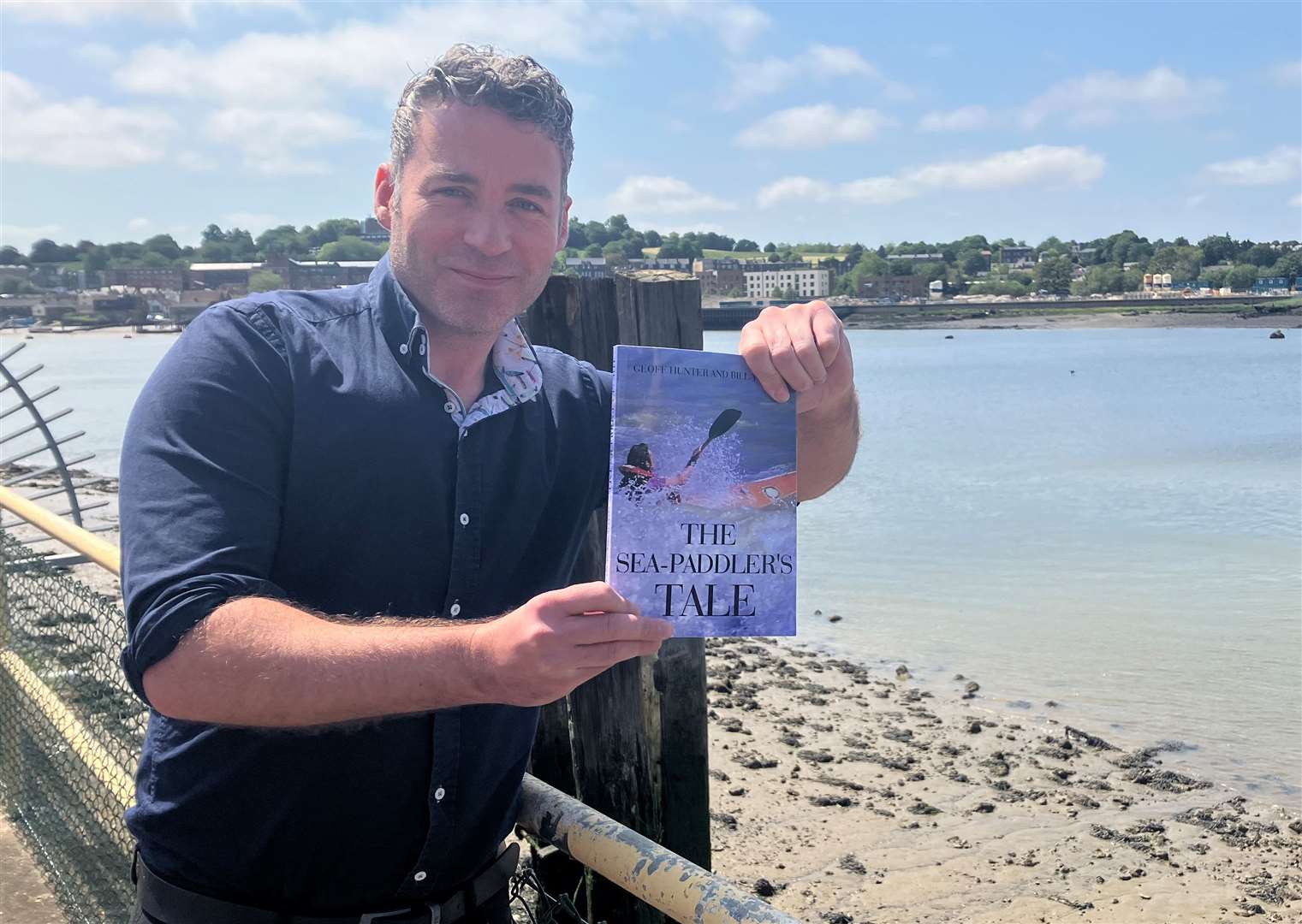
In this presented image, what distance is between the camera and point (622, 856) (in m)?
2.29

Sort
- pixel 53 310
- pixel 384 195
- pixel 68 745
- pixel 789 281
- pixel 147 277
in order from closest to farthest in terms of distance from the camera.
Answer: pixel 384 195, pixel 68 745, pixel 147 277, pixel 53 310, pixel 789 281

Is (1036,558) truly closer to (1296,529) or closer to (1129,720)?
(1296,529)

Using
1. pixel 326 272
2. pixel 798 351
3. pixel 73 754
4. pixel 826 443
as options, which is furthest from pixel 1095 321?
pixel 798 351

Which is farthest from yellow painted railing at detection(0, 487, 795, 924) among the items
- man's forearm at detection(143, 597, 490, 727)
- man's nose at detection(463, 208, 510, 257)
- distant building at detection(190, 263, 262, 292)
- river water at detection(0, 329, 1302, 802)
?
distant building at detection(190, 263, 262, 292)

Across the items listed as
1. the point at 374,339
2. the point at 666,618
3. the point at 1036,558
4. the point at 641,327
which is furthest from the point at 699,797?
the point at 1036,558

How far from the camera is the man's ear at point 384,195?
224cm

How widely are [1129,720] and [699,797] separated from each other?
24.3ft

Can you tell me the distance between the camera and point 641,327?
10.5 ft

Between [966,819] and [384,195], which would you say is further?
[966,819]

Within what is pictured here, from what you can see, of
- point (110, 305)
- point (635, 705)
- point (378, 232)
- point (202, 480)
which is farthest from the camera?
point (110, 305)

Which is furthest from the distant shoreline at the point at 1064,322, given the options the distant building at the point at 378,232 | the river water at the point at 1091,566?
the distant building at the point at 378,232

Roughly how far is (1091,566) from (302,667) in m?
15.2

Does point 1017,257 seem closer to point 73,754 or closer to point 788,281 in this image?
point 788,281

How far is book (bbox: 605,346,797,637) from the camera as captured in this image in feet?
6.07
